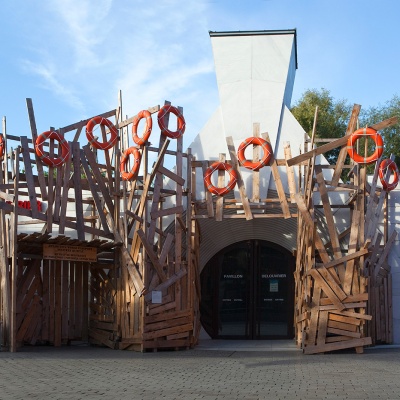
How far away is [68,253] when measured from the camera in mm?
18531

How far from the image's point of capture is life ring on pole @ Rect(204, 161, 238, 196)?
755 inches

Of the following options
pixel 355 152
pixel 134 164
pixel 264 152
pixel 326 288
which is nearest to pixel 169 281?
pixel 134 164

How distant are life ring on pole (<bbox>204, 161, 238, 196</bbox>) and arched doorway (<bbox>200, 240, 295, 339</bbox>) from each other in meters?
4.14

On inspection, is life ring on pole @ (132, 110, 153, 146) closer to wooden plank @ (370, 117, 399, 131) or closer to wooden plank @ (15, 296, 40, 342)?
wooden plank @ (15, 296, 40, 342)

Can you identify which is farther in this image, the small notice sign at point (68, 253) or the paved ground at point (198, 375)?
the small notice sign at point (68, 253)

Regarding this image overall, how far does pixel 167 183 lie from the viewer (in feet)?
71.4

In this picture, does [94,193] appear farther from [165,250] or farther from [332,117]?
[332,117]

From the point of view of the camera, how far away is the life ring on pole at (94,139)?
19.0 metres

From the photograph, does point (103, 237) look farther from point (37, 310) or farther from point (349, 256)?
point (349, 256)

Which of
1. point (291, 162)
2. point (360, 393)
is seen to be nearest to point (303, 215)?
point (291, 162)

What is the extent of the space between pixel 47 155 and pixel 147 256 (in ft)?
10.5

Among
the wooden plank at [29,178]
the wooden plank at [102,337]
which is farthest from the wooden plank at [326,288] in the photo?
the wooden plank at [29,178]

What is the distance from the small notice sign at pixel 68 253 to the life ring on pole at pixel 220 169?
3.13 meters

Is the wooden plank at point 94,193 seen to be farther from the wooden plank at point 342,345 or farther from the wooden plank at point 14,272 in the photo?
the wooden plank at point 342,345
